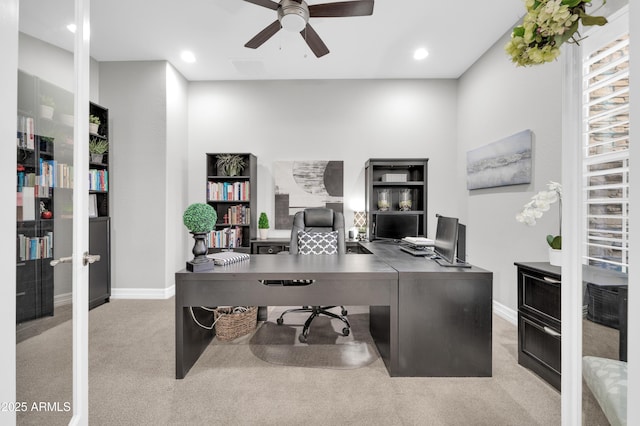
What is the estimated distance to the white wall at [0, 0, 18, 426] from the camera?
87cm

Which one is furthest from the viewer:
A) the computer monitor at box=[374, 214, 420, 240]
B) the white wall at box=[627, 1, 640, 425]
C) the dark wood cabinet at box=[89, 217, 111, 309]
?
the computer monitor at box=[374, 214, 420, 240]

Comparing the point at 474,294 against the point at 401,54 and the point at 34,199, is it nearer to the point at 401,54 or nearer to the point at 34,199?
the point at 34,199

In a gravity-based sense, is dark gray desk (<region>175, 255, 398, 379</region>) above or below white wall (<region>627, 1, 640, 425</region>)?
below

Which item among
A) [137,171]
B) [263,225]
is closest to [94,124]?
[137,171]

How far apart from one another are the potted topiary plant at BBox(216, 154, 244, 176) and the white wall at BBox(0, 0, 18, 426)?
10.7ft

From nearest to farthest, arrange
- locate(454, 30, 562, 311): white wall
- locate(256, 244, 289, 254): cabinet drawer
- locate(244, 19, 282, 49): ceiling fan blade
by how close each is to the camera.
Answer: locate(244, 19, 282, 49): ceiling fan blade < locate(454, 30, 562, 311): white wall < locate(256, 244, 289, 254): cabinet drawer

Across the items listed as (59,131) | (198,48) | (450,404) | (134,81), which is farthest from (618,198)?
(134,81)

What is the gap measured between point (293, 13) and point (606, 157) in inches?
87.1

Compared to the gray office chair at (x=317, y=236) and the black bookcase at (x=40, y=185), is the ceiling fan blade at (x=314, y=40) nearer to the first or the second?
the gray office chair at (x=317, y=236)

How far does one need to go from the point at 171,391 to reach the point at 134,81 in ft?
12.2

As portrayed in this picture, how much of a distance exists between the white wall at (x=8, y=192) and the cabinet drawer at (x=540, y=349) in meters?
2.69

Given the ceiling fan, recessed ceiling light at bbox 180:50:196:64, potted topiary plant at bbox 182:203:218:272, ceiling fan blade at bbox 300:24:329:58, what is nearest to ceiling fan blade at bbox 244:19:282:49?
the ceiling fan

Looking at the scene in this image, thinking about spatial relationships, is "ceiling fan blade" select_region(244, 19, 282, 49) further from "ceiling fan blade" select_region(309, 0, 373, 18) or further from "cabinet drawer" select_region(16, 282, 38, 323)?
"cabinet drawer" select_region(16, 282, 38, 323)

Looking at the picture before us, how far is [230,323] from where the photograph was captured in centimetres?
263
